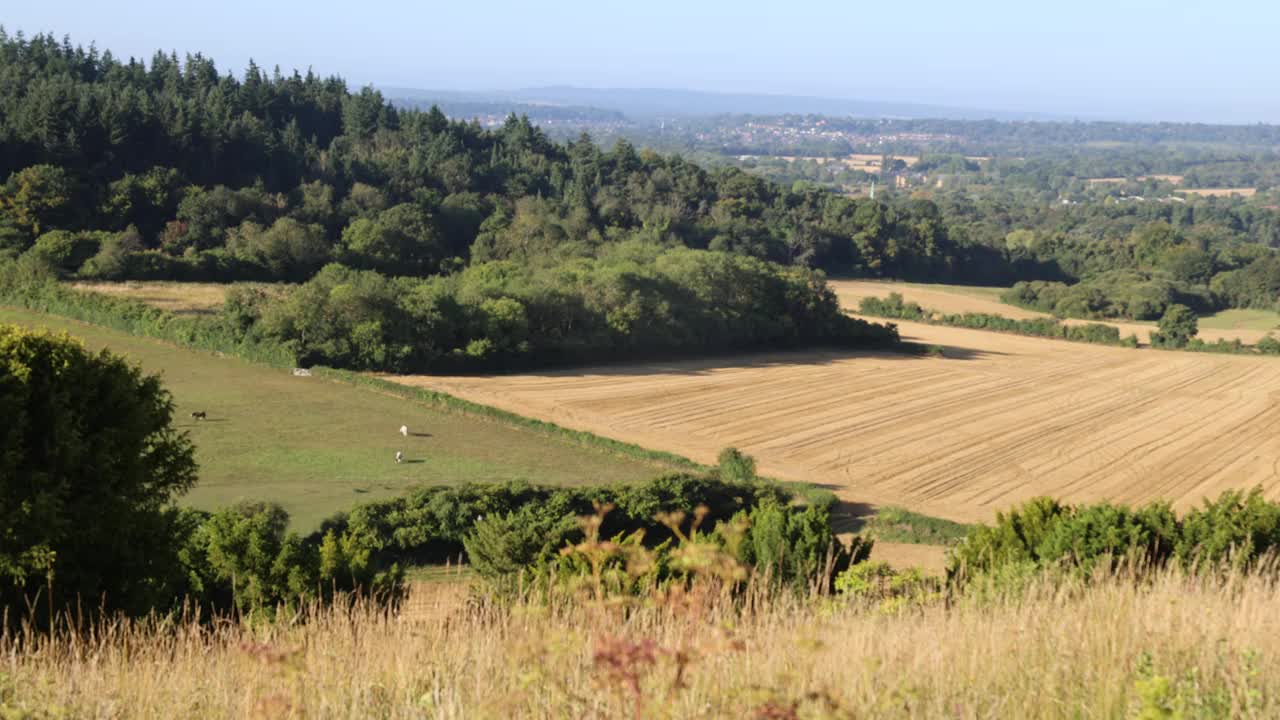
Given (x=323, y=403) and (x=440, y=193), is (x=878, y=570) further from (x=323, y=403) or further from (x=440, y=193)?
(x=440, y=193)

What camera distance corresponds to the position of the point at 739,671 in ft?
15.6

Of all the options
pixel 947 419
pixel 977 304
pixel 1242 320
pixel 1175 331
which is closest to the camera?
pixel 947 419

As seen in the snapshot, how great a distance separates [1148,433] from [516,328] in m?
25.0

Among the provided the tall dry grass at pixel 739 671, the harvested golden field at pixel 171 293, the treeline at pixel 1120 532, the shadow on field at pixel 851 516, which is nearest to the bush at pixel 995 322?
the shadow on field at pixel 851 516

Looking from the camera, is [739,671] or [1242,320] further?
[1242,320]

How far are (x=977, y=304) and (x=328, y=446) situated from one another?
58.7 m

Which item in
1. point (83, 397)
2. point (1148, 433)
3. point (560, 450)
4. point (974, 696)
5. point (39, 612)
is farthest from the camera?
point (1148, 433)

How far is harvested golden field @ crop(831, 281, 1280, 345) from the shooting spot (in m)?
70.0

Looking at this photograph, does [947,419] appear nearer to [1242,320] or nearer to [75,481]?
[75,481]

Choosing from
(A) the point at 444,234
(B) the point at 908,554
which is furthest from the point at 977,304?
(B) the point at 908,554

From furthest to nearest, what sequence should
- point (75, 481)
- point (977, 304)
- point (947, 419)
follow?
point (977, 304)
point (947, 419)
point (75, 481)

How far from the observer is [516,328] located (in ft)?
155

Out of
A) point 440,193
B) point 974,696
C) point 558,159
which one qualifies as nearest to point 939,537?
point 974,696

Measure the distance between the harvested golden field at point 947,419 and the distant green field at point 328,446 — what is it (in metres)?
3.46
